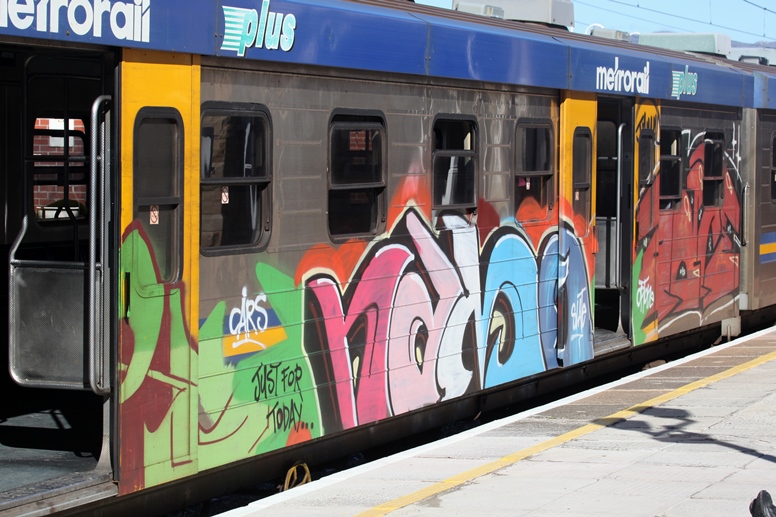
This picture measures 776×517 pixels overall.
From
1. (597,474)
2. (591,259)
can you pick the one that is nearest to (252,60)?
(597,474)

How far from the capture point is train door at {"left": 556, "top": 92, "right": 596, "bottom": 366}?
9.61 metres

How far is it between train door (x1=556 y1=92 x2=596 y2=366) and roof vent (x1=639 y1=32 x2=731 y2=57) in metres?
4.78

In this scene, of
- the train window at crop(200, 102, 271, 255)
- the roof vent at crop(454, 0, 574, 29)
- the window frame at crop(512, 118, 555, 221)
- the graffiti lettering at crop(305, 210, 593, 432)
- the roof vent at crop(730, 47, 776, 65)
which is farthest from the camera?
the roof vent at crop(730, 47, 776, 65)

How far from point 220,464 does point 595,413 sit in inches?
132

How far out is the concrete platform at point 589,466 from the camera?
19.2 ft

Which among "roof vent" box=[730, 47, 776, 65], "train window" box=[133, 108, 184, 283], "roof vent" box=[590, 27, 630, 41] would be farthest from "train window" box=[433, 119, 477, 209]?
"roof vent" box=[730, 47, 776, 65]

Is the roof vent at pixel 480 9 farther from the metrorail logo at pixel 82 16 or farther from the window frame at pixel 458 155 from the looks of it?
the metrorail logo at pixel 82 16

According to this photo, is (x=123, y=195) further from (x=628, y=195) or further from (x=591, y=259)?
(x=628, y=195)

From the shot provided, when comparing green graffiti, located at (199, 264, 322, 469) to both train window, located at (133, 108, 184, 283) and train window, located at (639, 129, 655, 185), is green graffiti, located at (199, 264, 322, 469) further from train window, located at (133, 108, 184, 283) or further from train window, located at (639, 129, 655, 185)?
train window, located at (639, 129, 655, 185)

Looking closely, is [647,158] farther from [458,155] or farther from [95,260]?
[95,260]

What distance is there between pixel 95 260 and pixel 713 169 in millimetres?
8617

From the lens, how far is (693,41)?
14344 millimetres

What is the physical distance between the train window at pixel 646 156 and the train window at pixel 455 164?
3.13 m

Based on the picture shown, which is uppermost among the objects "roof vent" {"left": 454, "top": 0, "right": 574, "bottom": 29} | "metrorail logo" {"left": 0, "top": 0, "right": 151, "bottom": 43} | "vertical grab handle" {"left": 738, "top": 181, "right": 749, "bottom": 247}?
"roof vent" {"left": 454, "top": 0, "right": 574, "bottom": 29}
